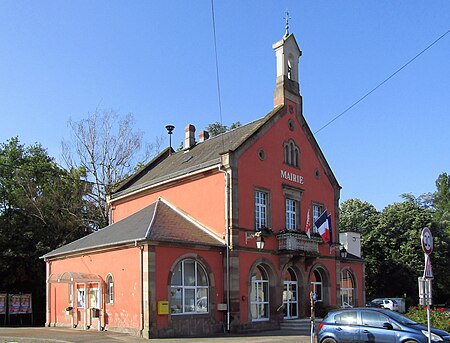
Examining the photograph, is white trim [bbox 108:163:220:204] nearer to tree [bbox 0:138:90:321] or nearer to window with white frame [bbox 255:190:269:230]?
window with white frame [bbox 255:190:269:230]

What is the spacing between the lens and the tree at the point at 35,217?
38.4 metres

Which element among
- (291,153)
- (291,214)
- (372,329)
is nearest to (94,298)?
(291,214)

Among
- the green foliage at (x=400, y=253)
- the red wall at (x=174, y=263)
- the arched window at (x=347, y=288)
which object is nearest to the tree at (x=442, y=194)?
the green foliage at (x=400, y=253)

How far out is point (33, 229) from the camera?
4006 centimetres

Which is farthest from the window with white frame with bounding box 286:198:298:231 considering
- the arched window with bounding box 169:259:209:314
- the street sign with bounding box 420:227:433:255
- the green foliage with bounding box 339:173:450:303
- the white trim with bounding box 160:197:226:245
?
the green foliage with bounding box 339:173:450:303

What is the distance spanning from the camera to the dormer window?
30.8m

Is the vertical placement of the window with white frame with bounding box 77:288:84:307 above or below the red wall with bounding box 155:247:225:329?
below

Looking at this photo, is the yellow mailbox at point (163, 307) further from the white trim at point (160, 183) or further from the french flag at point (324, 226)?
the french flag at point (324, 226)

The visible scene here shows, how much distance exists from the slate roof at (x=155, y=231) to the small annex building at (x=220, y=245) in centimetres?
9

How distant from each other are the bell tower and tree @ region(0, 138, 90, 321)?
18.3 m

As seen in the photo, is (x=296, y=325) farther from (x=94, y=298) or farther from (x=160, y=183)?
(x=160, y=183)

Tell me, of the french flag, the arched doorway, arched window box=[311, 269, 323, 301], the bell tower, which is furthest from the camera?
arched window box=[311, 269, 323, 301]

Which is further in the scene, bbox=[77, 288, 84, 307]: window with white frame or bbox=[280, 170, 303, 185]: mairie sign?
bbox=[280, 170, 303, 185]: mairie sign

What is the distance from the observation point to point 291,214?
30641 mm
